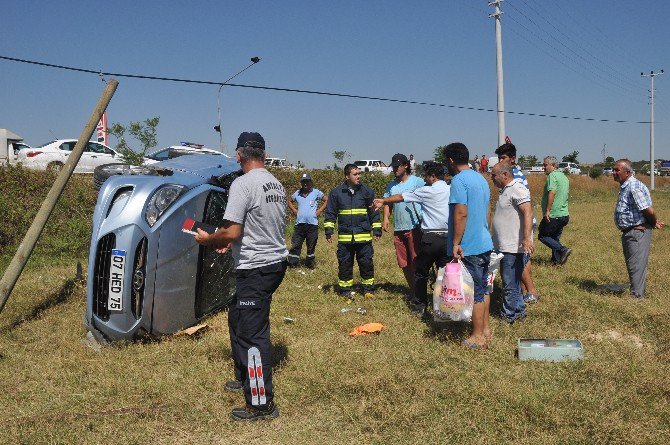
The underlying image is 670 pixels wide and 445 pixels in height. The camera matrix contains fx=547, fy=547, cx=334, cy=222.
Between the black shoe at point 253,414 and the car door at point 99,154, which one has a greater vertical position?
the car door at point 99,154

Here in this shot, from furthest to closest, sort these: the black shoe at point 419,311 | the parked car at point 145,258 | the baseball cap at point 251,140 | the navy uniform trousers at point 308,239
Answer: the navy uniform trousers at point 308,239, the black shoe at point 419,311, the parked car at point 145,258, the baseball cap at point 251,140

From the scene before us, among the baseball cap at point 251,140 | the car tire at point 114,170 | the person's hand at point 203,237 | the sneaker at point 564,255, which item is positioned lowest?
the sneaker at point 564,255

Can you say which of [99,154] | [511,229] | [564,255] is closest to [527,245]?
[511,229]

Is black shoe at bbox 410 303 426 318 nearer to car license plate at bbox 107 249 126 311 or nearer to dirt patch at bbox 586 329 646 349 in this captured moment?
dirt patch at bbox 586 329 646 349

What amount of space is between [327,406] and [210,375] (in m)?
1.14

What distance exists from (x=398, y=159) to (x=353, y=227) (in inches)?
44.2

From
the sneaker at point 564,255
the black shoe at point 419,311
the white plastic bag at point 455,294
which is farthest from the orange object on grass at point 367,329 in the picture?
the sneaker at point 564,255

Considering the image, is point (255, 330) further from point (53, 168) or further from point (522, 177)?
point (53, 168)

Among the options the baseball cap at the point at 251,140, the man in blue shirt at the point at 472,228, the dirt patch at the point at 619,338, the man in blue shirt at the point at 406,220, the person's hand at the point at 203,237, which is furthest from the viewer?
the man in blue shirt at the point at 406,220

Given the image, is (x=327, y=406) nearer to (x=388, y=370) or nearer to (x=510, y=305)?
(x=388, y=370)

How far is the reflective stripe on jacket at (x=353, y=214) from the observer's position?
762 centimetres

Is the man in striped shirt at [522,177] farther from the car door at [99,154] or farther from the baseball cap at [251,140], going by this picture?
the car door at [99,154]

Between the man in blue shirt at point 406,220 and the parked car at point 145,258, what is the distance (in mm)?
2698

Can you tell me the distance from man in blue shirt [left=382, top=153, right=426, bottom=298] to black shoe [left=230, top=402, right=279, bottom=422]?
143 inches
